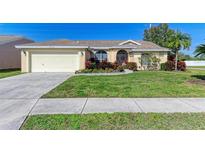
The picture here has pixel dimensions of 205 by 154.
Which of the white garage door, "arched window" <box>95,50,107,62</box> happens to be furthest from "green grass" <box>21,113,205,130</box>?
"arched window" <box>95,50,107,62</box>

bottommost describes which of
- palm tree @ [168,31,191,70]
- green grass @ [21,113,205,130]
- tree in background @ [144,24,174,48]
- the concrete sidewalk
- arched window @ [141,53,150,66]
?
green grass @ [21,113,205,130]

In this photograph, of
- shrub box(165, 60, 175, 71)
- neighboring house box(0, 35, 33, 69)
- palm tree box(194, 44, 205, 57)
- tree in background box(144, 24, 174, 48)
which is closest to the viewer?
palm tree box(194, 44, 205, 57)

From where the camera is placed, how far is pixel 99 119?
203 inches

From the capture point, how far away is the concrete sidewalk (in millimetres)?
6082

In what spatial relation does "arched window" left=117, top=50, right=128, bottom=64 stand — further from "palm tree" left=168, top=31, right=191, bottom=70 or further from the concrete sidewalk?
the concrete sidewalk

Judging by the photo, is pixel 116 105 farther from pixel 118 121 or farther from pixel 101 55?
pixel 101 55

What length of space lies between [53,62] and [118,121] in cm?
1758

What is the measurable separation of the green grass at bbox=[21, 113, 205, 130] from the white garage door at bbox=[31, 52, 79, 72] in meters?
16.3

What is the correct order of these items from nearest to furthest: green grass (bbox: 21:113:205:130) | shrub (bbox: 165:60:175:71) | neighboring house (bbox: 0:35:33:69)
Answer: green grass (bbox: 21:113:205:130) → shrub (bbox: 165:60:175:71) → neighboring house (bbox: 0:35:33:69)

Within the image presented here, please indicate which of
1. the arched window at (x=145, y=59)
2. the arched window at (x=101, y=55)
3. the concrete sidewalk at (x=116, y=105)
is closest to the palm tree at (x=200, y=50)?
the concrete sidewalk at (x=116, y=105)
